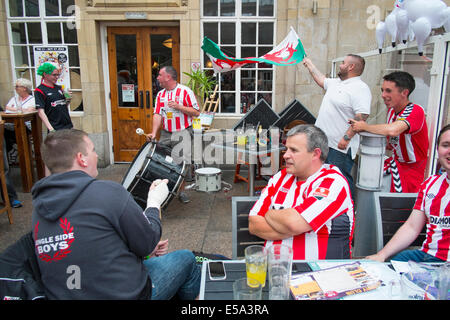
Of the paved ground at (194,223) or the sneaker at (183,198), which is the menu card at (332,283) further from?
the sneaker at (183,198)

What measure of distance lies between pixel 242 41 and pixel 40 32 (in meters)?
3.84

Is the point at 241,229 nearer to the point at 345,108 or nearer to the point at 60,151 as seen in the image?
the point at 60,151

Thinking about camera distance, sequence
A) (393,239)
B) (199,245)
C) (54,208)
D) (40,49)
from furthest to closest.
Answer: (40,49) → (199,245) → (393,239) → (54,208)

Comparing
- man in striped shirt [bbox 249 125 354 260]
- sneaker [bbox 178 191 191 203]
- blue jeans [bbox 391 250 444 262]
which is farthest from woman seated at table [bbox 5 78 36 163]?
blue jeans [bbox 391 250 444 262]

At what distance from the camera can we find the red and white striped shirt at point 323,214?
1819mm

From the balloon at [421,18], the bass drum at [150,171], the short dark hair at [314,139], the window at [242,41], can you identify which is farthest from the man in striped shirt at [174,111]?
the short dark hair at [314,139]

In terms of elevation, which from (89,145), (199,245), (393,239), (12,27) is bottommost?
(199,245)

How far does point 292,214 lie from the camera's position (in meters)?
1.82

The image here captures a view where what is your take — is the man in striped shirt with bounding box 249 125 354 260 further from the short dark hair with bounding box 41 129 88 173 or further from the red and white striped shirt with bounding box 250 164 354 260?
the short dark hair with bounding box 41 129 88 173

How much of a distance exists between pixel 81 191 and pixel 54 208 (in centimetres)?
13

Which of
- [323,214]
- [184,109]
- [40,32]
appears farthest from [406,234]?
[40,32]

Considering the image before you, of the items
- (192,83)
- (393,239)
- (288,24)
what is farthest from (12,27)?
(393,239)

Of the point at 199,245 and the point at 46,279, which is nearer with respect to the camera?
the point at 46,279
